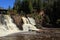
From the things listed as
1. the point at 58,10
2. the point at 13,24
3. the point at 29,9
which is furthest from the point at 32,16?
the point at 13,24

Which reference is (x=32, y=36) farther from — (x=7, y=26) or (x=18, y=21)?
(x=18, y=21)

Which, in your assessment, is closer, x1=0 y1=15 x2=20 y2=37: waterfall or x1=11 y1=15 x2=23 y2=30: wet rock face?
x1=0 y1=15 x2=20 y2=37: waterfall

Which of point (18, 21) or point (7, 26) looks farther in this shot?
point (18, 21)

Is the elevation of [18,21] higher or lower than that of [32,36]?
higher

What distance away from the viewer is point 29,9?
2110 inches

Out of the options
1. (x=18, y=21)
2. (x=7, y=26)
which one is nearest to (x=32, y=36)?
(x=7, y=26)

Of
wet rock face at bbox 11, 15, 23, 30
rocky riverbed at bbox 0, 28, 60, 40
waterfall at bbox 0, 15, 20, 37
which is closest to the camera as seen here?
rocky riverbed at bbox 0, 28, 60, 40

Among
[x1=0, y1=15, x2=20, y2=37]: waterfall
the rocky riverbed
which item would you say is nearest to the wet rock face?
[x1=0, y1=15, x2=20, y2=37]: waterfall

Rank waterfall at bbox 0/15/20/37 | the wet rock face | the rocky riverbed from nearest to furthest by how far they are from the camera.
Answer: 1. the rocky riverbed
2. waterfall at bbox 0/15/20/37
3. the wet rock face

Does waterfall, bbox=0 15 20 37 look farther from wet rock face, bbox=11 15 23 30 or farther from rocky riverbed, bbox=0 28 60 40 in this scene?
rocky riverbed, bbox=0 28 60 40

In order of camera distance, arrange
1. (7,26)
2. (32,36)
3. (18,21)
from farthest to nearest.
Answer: (18,21) < (7,26) < (32,36)

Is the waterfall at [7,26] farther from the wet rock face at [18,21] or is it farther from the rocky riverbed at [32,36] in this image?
the rocky riverbed at [32,36]

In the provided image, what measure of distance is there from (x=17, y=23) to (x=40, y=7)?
20.0 metres

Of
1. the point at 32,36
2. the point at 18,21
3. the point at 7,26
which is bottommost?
the point at 32,36
